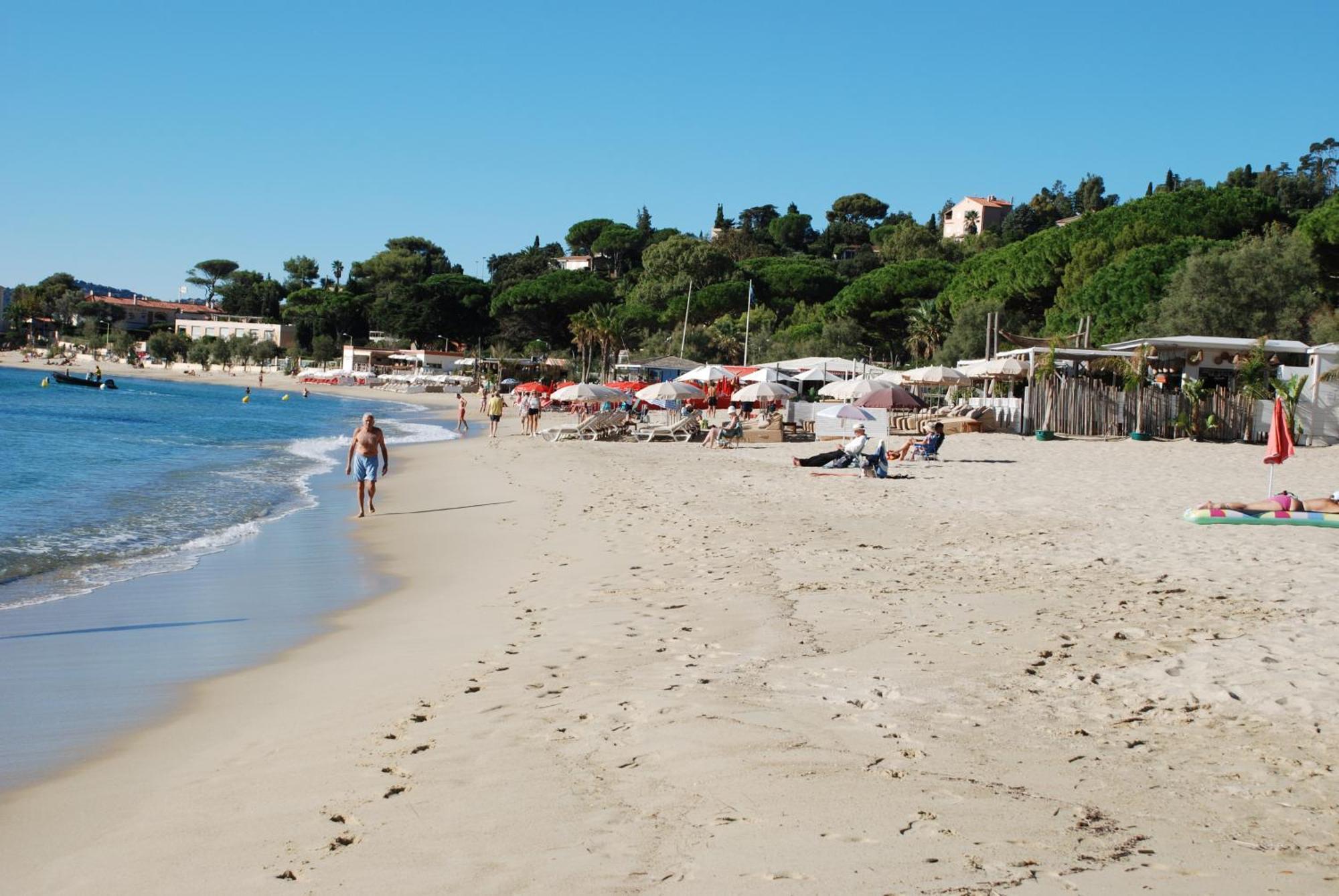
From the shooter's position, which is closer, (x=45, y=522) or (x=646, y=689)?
(x=646, y=689)

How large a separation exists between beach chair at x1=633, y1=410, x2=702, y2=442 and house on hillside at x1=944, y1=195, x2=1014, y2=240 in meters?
94.6

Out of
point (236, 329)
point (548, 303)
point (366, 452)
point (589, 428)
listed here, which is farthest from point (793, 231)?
point (366, 452)

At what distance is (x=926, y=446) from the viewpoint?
19266 mm

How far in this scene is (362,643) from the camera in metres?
6.91

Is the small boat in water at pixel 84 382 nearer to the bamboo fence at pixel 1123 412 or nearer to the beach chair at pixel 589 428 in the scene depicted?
the beach chair at pixel 589 428

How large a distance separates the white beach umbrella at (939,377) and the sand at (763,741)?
832 inches

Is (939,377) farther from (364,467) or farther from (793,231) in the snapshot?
(793,231)

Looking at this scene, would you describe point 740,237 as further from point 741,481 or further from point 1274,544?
point 1274,544

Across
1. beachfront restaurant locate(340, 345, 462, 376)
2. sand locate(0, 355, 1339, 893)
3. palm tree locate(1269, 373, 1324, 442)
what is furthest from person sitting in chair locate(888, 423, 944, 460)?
beachfront restaurant locate(340, 345, 462, 376)

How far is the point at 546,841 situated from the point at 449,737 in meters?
1.24

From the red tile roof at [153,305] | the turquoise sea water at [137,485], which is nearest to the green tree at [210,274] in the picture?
the red tile roof at [153,305]

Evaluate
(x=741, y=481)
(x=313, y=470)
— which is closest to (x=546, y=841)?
(x=741, y=481)

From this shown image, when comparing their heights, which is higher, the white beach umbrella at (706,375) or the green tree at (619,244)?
the green tree at (619,244)

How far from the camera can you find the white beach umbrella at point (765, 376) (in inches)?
1275
